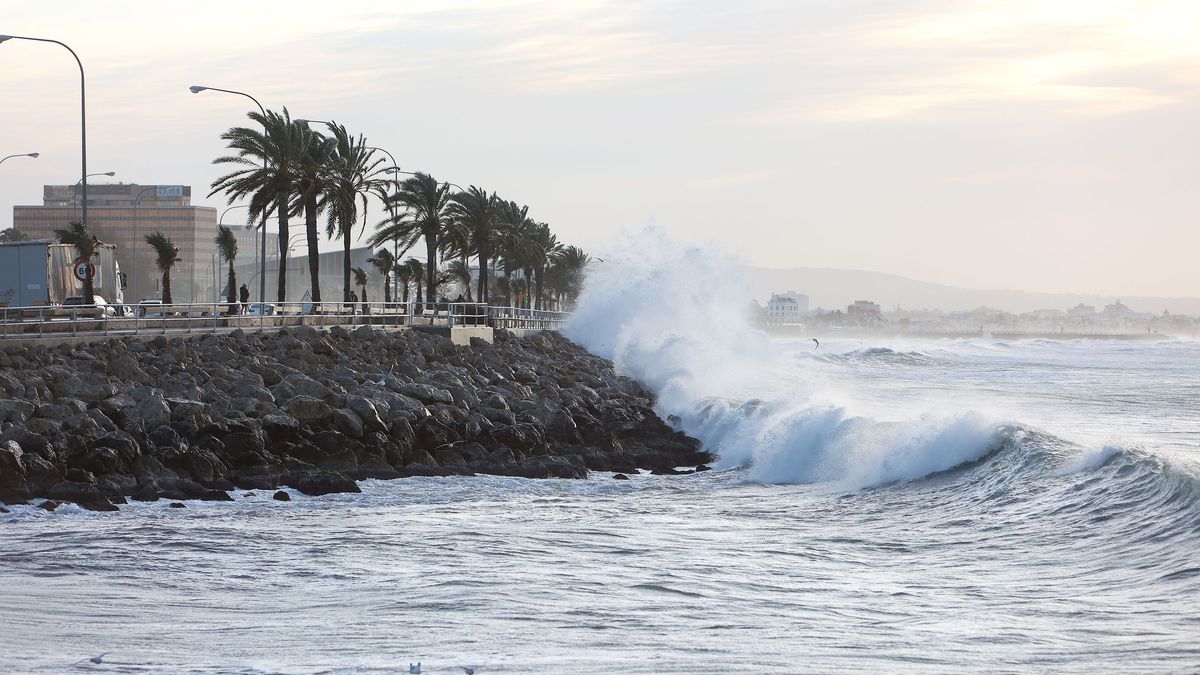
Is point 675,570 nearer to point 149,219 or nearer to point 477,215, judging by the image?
point 477,215

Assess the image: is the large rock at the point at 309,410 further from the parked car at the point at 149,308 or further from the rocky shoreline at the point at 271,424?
the parked car at the point at 149,308

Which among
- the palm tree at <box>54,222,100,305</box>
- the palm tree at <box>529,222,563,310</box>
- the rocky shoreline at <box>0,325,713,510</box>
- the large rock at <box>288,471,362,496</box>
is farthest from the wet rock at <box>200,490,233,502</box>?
the palm tree at <box>529,222,563,310</box>

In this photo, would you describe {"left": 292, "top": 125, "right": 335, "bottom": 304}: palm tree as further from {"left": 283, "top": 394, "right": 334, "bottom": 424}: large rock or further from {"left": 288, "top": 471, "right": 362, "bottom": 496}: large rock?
{"left": 288, "top": 471, "right": 362, "bottom": 496}: large rock

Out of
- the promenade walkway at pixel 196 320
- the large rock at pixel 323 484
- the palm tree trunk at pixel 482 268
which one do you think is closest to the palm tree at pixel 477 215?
the palm tree trunk at pixel 482 268

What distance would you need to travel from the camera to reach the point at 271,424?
59.1 feet

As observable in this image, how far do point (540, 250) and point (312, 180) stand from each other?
38449 millimetres

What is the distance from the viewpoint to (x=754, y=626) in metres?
8.80

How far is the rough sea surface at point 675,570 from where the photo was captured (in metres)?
8.10

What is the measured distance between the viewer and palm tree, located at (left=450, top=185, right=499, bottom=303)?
57.7 meters

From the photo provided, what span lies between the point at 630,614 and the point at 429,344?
2383cm

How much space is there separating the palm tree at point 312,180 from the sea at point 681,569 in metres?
22.3

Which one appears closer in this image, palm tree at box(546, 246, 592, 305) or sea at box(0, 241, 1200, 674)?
sea at box(0, 241, 1200, 674)

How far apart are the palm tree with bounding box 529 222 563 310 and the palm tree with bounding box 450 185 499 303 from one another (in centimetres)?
1153

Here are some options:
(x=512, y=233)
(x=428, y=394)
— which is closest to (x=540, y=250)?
(x=512, y=233)
